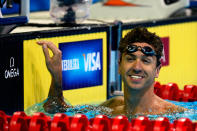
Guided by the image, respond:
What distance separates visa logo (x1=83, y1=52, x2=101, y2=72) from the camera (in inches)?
255

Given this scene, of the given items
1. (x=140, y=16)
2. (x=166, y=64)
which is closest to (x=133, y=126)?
(x=166, y=64)

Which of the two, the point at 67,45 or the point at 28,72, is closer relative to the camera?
the point at 28,72

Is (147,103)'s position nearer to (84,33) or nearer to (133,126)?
(133,126)

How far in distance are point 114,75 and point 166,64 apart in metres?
0.75

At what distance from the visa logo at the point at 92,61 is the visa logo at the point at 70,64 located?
0.13m

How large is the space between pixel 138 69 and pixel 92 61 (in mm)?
1985

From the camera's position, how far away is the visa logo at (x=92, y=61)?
647cm

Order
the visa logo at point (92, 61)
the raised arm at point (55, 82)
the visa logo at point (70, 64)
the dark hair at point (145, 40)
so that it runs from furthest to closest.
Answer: the visa logo at point (92, 61), the visa logo at point (70, 64), the raised arm at point (55, 82), the dark hair at point (145, 40)

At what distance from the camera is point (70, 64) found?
6.29 metres

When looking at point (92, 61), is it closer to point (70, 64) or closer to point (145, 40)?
point (70, 64)

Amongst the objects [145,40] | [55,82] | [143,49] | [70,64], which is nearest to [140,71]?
[143,49]

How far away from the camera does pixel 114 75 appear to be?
6875mm

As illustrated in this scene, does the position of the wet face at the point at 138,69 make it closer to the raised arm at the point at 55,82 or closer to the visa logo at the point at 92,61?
the raised arm at the point at 55,82

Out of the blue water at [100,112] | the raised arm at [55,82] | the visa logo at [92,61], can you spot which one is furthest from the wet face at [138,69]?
the visa logo at [92,61]
